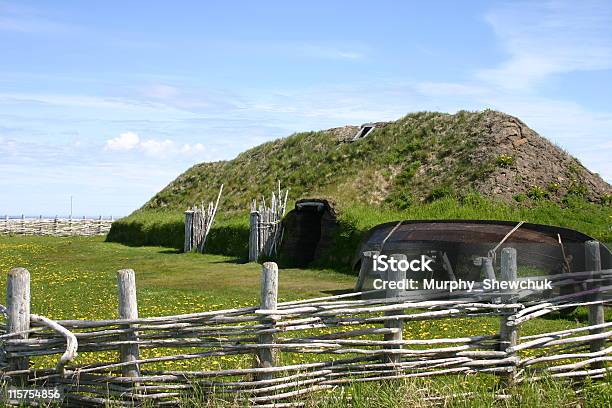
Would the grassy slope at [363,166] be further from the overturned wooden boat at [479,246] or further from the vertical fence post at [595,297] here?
the vertical fence post at [595,297]

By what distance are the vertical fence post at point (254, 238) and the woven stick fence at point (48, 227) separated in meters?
24.0

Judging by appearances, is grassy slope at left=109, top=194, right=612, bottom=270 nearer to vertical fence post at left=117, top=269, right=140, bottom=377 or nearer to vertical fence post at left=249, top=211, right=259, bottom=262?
vertical fence post at left=249, top=211, right=259, bottom=262

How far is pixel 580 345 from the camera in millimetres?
7547

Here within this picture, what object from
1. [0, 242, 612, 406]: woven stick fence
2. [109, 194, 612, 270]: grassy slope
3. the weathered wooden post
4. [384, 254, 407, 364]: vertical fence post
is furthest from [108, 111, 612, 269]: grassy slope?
[384, 254, 407, 364]: vertical fence post

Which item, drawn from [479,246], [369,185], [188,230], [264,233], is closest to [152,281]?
[264,233]

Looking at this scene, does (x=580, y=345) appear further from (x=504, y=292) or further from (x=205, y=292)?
(x=205, y=292)

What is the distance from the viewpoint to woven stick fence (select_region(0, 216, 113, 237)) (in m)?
42.9

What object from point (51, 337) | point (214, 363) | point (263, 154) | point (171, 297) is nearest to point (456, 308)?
point (214, 363)

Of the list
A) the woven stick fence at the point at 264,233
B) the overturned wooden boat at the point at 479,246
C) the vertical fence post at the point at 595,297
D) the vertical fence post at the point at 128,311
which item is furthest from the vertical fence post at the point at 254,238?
the vertical fence post at the point at 128,311

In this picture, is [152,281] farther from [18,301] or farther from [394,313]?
[394,313]

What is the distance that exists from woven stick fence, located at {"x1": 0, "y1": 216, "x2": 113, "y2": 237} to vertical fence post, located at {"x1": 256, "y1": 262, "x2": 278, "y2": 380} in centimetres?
3895

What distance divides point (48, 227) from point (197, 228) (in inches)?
801

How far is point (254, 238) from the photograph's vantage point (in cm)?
2180

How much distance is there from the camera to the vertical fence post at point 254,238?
21.7 meters
